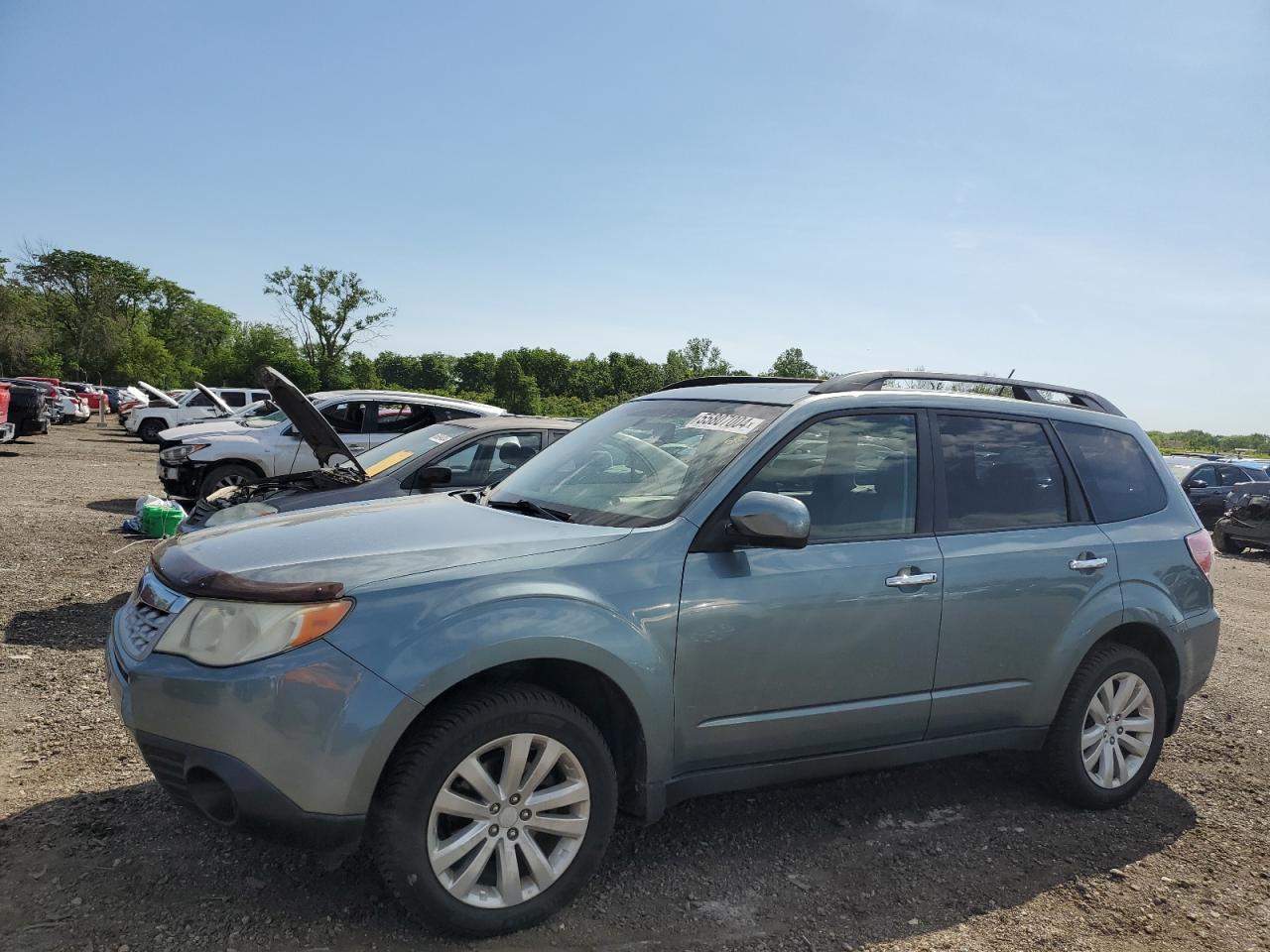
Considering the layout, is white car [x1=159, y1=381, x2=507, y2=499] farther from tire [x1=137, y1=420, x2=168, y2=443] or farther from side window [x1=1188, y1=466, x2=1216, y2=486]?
tire [x1=137, y1=420, x2=168, y2=443]

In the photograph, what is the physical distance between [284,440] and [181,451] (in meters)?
1.17

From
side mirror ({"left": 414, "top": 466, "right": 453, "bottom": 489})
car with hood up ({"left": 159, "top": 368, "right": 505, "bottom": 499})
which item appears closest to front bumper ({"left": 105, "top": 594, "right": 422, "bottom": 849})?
side mirror ({"left": 414, "top": 466, "right": 453, "bottom": 489})

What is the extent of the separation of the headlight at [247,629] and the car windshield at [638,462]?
1.06 metres

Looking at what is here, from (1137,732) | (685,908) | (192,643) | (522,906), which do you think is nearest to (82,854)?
(192,643)

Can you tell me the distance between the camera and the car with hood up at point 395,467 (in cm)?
658

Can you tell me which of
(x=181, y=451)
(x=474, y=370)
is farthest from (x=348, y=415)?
(x=474, y=370)

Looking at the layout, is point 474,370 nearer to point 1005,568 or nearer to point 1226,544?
point 1226,544

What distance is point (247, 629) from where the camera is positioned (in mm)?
2770

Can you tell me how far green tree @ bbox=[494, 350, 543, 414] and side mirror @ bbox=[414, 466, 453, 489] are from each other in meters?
55.2

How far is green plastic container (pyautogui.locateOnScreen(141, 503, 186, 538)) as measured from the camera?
9.75 metres

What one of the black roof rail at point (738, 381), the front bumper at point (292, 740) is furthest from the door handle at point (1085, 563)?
the front bumper at point (292, 740)

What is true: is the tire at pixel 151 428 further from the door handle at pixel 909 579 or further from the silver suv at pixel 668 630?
the door handle at pixel 909 579

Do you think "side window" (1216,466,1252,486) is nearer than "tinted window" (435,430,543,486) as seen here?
No

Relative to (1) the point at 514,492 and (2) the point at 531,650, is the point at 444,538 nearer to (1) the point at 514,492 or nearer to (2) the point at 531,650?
(2) the point at 531,650
